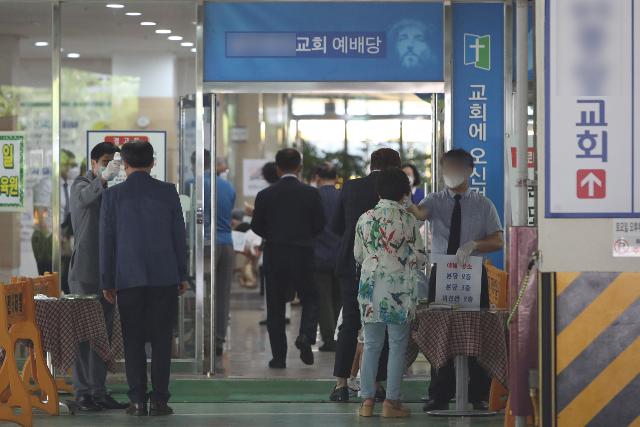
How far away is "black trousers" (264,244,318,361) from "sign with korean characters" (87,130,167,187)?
112 cm

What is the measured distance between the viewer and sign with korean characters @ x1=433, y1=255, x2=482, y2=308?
24.4ft

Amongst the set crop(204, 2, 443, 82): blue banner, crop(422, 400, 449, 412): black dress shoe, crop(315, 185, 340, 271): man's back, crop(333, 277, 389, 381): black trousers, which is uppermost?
crop(204, 2, 443, 82): blue banner

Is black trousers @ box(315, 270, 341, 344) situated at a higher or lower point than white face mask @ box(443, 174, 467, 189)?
lower

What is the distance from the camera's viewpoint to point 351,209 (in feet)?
26.7

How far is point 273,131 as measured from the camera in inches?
773

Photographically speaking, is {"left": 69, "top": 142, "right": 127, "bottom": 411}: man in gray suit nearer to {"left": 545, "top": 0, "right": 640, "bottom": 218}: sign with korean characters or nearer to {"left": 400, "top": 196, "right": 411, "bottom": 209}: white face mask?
{"left": 400, "top": 196, "right": 411, "bottom": 209}: white face mask

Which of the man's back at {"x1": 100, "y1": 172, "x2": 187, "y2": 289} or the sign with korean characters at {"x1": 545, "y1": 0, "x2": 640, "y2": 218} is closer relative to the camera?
the sign with korean characters at {"x1": 545, "y1": 0, "x2": 640, "y2": 218}

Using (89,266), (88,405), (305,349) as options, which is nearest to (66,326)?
(89,266)

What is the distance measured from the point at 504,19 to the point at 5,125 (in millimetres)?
3858

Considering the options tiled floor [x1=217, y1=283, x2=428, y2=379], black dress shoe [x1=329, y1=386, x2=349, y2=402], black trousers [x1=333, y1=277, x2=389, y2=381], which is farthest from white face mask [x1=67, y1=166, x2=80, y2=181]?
black dress shoe [x1=329, y1=386, x2=349, y2=402]

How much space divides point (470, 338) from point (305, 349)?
297 cm

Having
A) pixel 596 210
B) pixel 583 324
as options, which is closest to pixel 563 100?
pixel 596 210

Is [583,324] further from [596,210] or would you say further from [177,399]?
[177,399]

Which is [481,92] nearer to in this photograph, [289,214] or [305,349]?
[289,214]
